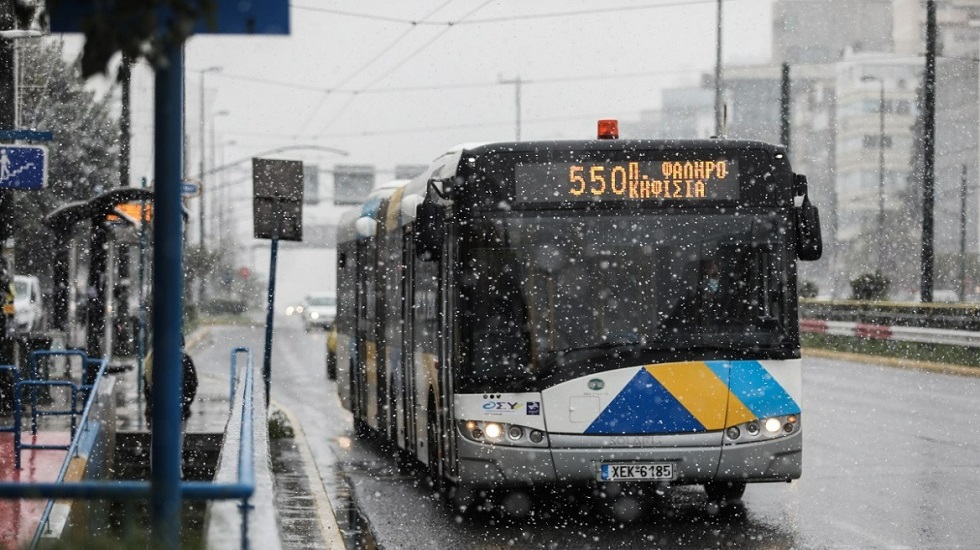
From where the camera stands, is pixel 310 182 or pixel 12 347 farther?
pixel 310 182

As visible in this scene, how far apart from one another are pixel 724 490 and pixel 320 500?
3.16 m

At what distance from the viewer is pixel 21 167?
44.9 feet

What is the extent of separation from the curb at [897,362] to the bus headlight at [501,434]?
18627 millimetres

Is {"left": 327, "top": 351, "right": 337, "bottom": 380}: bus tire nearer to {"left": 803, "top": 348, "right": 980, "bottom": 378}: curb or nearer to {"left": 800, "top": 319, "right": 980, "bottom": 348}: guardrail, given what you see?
{"left": 803, "top": 348, "right": 980, "bottom": 378}: curb

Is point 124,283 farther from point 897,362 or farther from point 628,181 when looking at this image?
point 628,181

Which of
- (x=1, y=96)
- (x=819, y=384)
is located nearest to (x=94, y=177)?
(x=819, y=384)

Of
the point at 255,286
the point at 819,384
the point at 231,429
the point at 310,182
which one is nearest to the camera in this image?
the point at 231,429

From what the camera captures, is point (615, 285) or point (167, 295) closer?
point (167, 295)

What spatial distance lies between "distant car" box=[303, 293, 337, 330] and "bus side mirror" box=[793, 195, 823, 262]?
1969 inches

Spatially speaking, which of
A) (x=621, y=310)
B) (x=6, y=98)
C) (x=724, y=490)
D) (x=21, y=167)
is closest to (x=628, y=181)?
(x=621, y=310)

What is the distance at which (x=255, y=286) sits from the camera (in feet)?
353

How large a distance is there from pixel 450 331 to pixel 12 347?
8549 mm

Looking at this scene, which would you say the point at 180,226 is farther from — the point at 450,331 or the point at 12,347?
the point at 12,347

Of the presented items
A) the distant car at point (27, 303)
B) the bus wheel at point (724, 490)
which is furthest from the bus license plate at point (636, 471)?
the distant car at point (27, 303)
